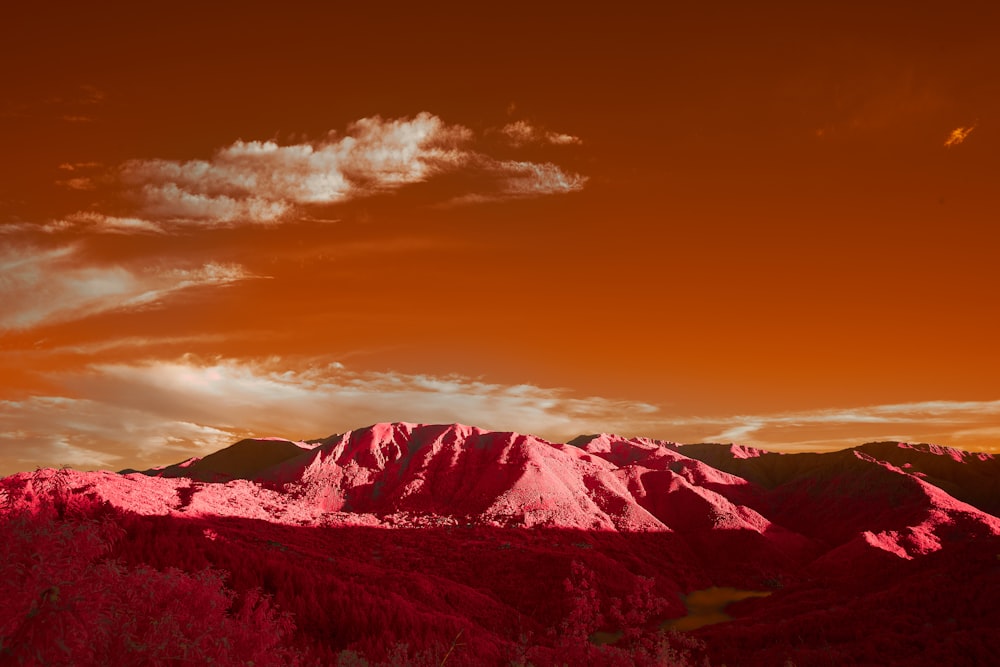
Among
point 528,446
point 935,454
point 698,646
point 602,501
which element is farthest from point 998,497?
point 698,646

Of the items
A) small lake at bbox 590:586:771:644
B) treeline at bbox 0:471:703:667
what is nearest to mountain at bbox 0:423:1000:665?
treeline at bbox 0:471:703:667

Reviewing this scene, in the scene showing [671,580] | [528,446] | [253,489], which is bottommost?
[671,580]

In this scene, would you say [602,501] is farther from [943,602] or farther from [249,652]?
[249,652]

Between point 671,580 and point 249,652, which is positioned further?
point 671,580

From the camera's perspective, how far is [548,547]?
256 ft

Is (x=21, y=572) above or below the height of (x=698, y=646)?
above

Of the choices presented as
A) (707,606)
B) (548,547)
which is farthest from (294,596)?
(707,606)

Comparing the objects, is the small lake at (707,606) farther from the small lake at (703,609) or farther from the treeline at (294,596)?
the treeline at (294,596)

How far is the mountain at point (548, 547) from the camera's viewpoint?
36094 mm

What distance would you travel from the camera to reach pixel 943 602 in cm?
4194

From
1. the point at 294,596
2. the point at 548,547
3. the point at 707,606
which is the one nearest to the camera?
the point at 294,596

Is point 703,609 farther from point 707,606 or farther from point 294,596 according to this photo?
point 294,596

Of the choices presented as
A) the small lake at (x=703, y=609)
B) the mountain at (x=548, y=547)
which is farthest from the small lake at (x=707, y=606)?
the mountain at (x=548, y=547)

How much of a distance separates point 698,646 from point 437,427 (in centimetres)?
8893
